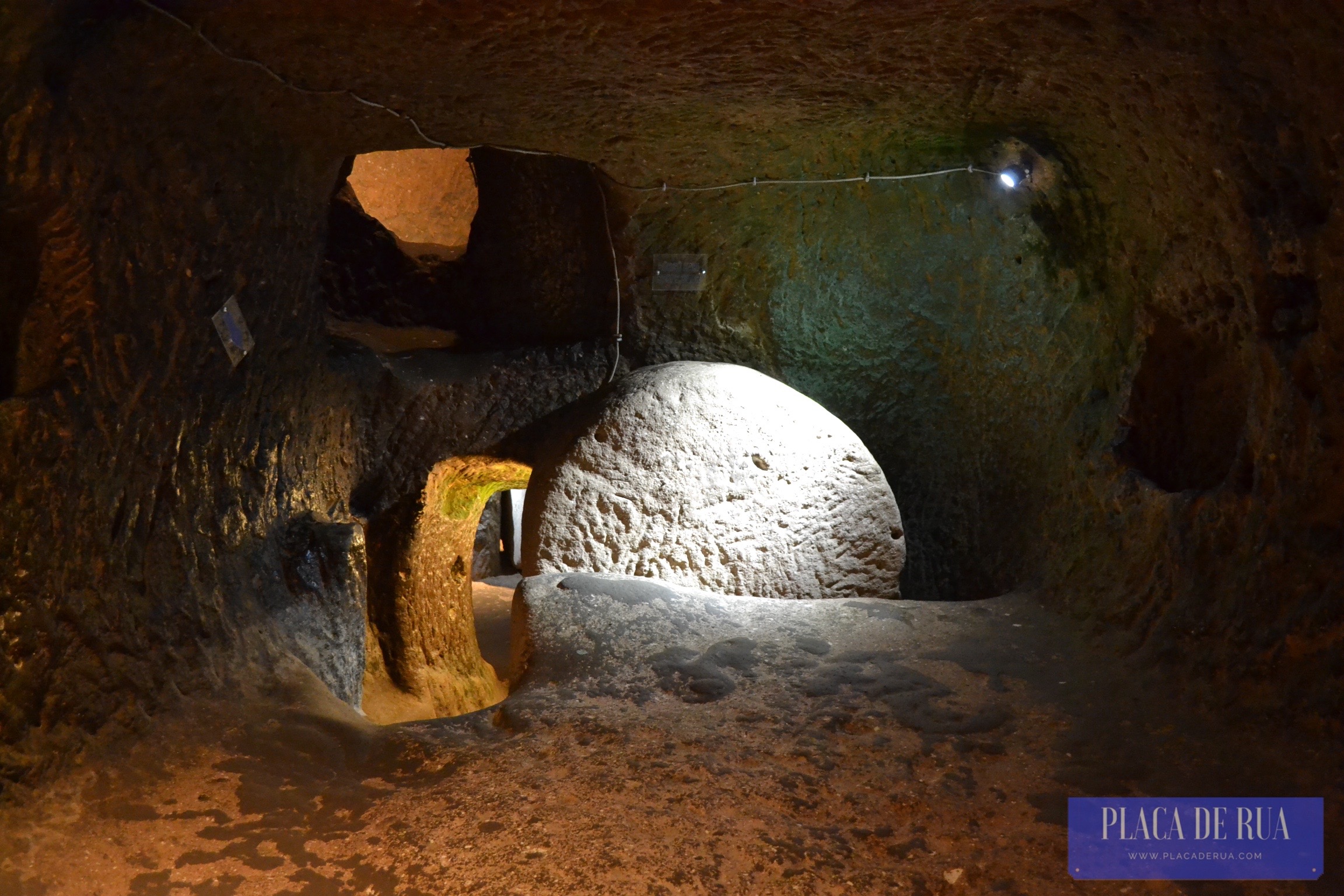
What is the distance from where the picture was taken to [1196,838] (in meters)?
1.97

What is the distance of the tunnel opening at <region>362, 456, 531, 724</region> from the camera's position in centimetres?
466

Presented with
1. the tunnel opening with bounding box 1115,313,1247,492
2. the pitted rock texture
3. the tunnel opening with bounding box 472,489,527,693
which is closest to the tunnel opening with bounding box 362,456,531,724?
the pitted rock texture

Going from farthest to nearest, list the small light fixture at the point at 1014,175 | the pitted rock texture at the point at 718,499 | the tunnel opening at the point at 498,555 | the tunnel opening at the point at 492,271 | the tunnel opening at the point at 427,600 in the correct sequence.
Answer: the tunnel opening at the point at 498,555 < the tunnel opening at the point at 492,271 < the tunnel opening at the point at 427,600 < the pitted rock texture at the point at 718,499 < the small light fixture at the point at 1014,175

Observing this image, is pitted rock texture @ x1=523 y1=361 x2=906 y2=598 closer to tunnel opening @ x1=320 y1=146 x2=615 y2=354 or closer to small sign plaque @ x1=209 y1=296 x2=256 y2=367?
tunnel opening @ x1=320 y1=146 x2=615 y2=354

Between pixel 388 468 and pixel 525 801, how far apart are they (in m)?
2.66

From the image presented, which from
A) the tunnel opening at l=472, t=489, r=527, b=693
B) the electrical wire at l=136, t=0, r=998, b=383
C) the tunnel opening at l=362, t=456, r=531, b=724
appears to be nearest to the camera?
the electrical wire at l=136, t=0, r=998, b=383

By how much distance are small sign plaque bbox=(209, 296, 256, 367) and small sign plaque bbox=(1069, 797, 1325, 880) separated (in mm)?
2448

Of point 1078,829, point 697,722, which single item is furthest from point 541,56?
point 1078,829

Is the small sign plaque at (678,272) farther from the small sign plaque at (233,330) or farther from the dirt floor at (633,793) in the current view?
the dirt floor at (633,793)

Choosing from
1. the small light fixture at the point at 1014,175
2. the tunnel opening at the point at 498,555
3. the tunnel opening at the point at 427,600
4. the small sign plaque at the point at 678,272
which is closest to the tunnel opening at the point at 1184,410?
the small light fixture at the point at 1014,175

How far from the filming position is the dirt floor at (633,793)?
1834 millimetres

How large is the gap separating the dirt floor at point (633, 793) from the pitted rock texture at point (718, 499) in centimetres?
115

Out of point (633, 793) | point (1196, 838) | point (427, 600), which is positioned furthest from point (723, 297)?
point (1196, 838)

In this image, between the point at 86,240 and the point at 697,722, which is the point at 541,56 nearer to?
the point at 86,240
